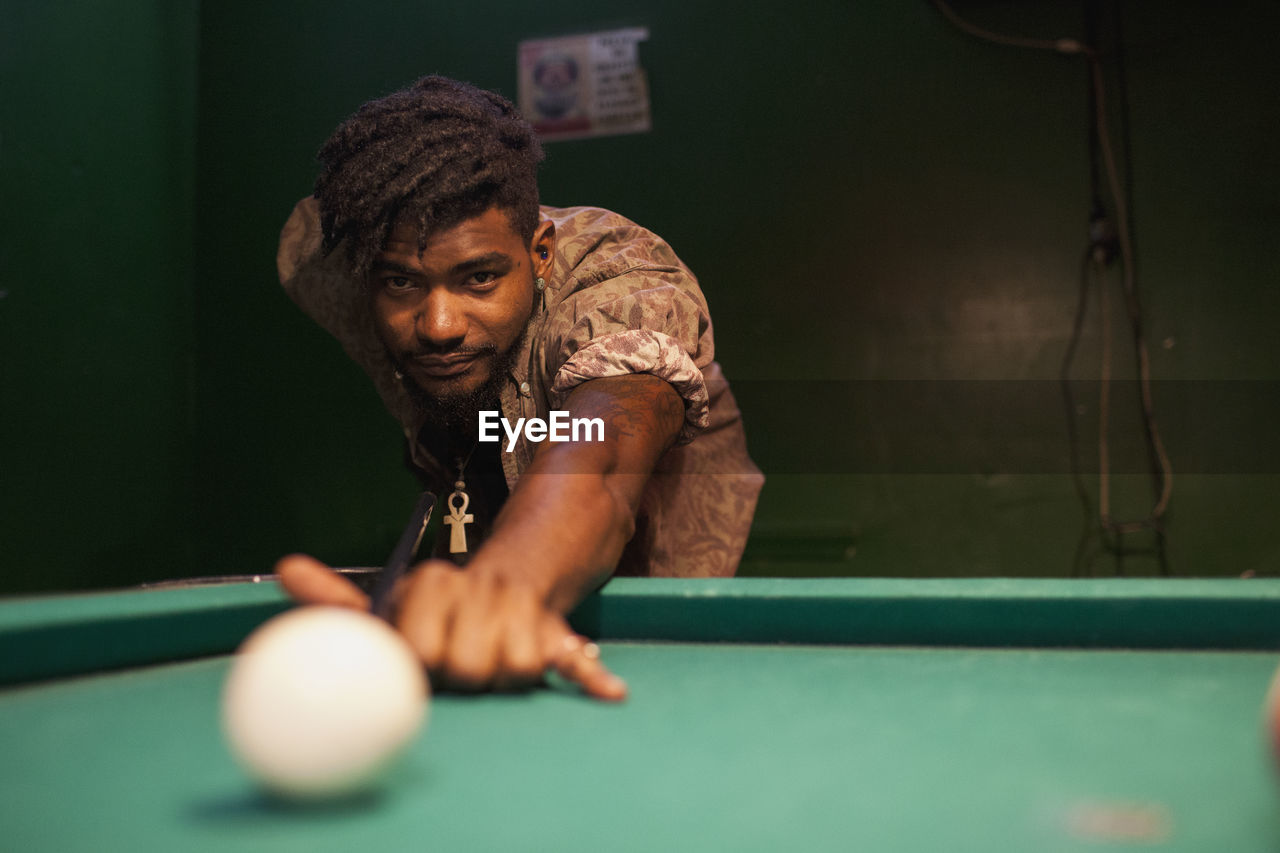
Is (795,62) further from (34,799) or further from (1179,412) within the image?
(34,799)

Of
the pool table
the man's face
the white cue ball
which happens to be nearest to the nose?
the man's face

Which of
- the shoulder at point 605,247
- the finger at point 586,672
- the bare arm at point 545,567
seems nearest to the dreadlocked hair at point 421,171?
the shoulder at point 605,247

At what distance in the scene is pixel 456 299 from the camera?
1.99 m

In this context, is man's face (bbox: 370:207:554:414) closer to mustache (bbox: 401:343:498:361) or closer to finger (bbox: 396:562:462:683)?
mustache (bbox: 401:343:498:361)

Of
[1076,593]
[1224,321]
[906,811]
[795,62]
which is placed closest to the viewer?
[906,811]

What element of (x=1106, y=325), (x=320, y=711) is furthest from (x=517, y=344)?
(x=1106, y=325)

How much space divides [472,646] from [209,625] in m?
0.42

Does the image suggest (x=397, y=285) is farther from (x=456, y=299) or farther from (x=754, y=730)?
(x=754, y=730)

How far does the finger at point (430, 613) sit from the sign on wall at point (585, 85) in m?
2.95

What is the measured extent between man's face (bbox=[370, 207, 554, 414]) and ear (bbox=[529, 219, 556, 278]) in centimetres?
1

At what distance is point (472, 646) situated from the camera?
88cm

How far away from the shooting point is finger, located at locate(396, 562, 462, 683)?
0.88 m

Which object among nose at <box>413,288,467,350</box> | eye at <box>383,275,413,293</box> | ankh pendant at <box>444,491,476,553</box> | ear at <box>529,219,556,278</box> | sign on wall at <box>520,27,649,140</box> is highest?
sign on wall at <box>520,27,649,140</box>

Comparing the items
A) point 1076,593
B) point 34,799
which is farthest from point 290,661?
point 1076,593
